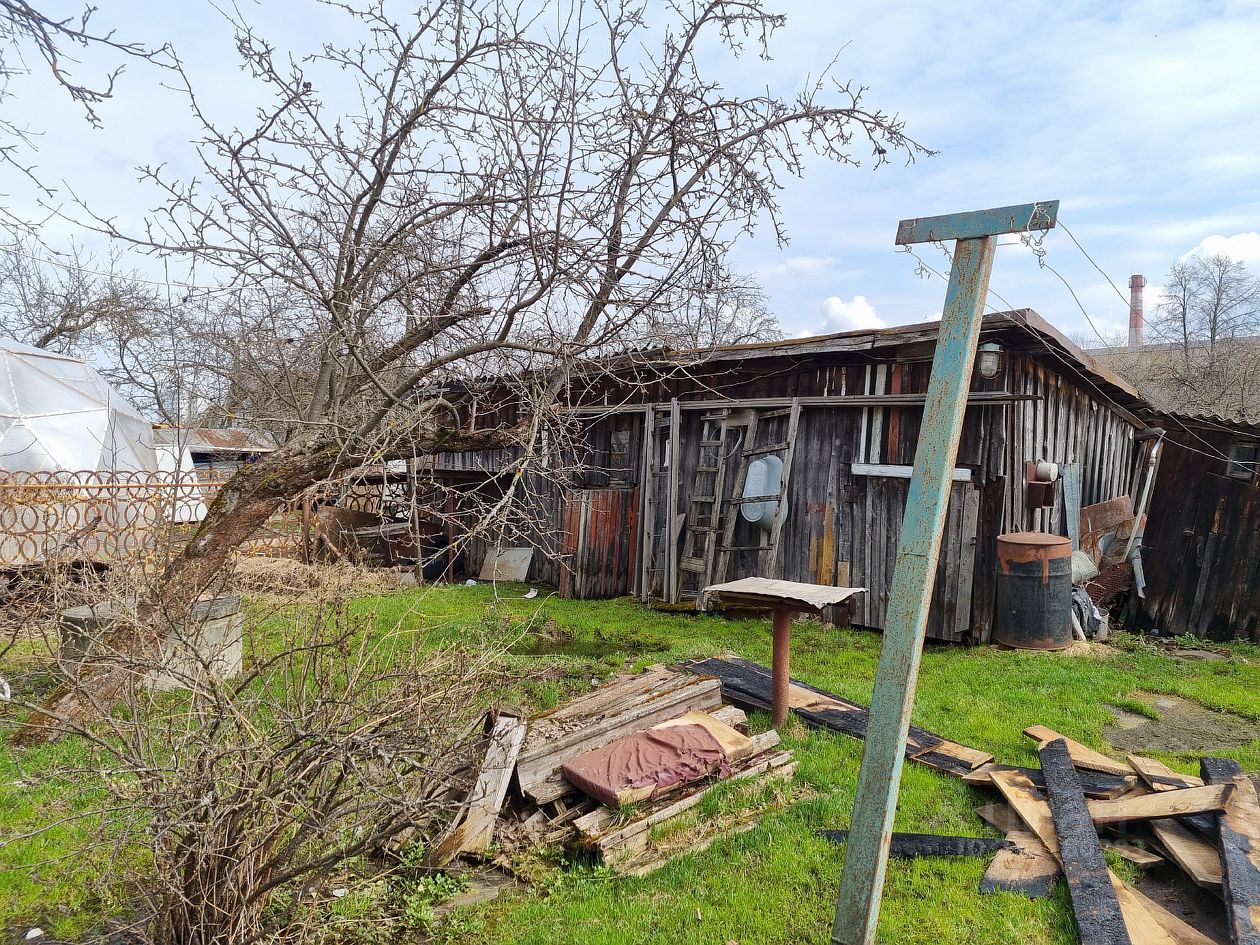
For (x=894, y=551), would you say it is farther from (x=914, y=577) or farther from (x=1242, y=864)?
(x=914, y=577)

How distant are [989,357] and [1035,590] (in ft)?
8.83

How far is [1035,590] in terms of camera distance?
8109mm

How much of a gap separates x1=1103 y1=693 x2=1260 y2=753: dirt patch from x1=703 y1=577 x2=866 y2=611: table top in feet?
8.66

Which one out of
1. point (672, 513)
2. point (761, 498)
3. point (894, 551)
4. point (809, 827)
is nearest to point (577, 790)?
point (809, 827)

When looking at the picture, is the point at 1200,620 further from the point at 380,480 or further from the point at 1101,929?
the point at 380,480

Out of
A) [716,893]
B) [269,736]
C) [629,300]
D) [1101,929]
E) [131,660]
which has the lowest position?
[716,893]

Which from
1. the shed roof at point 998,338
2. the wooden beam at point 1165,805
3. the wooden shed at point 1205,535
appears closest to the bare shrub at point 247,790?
the wooden beam at point 1165,805

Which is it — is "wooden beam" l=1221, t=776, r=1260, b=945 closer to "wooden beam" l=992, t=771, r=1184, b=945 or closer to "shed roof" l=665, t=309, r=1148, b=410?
"wooden beam" l=992, t=771, r=1184, b=945

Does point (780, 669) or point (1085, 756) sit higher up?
point (780, 669)

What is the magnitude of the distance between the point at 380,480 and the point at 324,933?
11.9 m

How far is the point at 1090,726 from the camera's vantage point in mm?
5914

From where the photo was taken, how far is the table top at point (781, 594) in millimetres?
5176

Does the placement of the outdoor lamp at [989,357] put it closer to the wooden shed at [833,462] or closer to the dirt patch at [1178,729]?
the wooden shed at [833,462]

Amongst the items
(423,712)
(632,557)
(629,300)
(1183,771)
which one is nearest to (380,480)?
(632,557)
